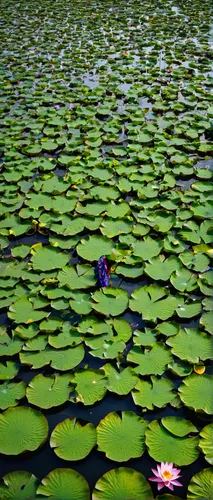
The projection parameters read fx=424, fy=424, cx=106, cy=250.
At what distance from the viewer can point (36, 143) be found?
445cm

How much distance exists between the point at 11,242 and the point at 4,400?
1.38m

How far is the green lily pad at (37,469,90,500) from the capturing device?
178cm

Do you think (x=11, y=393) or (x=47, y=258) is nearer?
(x=11, y=393)

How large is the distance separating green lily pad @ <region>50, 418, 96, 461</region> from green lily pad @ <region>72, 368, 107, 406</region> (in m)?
0.13

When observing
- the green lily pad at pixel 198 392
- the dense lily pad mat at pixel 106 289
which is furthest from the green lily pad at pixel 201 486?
the green lily pad at pixel 198 392

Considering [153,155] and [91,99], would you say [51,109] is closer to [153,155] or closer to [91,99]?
[91,99]

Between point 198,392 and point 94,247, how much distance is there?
4.30ft

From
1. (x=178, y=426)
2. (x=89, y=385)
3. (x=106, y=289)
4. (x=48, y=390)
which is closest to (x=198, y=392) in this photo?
(x=178, y=426)

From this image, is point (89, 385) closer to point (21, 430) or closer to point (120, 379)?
point (120, 379)

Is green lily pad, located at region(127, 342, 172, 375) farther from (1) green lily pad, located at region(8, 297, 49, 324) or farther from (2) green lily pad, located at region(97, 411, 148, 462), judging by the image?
(1) green lily pad, located at region(8, 297, 49, 324)

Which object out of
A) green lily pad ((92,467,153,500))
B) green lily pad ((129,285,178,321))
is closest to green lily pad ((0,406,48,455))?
green lily pad ((92,467,153,500))

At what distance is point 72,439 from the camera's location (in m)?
1.99

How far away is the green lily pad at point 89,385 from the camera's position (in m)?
2.15

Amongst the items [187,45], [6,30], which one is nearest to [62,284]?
[187,45]
